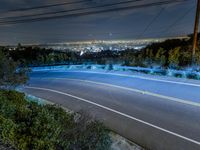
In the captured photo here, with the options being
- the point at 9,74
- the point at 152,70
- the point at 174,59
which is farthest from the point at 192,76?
the point at 9,74

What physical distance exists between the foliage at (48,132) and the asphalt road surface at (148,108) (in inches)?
60.6

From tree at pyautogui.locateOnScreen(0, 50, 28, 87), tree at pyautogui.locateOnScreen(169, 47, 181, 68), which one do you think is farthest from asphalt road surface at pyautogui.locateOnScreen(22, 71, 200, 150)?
tree at pyautogui.locateOnScreen(169, 47, 181, 68)

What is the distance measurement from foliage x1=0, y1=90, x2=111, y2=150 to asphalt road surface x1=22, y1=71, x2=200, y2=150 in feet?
5.05

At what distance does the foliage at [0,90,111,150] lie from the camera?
5715 millimetres

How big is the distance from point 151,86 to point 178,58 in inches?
287

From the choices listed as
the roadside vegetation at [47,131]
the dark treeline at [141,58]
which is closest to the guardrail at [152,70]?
the dark treeline at [141,58]

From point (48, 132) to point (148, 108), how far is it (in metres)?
6.81

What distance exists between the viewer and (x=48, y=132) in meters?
5.89

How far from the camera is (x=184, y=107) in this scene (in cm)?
1170

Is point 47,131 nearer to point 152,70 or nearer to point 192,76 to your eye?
point 192,76

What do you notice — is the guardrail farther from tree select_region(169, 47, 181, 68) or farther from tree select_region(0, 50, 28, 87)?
tree select_region(0, 50, 28, 87)

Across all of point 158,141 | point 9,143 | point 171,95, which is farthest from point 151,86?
point 9,143

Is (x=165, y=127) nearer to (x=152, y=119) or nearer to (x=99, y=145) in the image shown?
(x=152, y=119)

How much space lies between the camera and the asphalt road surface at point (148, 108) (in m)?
8.63
